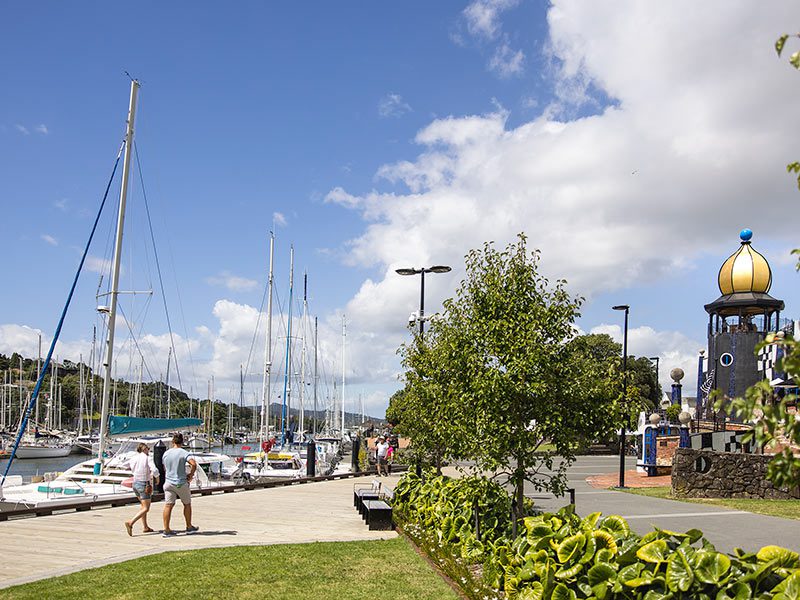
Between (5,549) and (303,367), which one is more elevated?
(303,367)

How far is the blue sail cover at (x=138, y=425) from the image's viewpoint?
26188 millimetres

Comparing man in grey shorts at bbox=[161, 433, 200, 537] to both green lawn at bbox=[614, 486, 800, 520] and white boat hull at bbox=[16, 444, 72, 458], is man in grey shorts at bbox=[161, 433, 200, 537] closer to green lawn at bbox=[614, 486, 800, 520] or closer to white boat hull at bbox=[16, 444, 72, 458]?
green lawn at bbox=[614, 486, 800, 520]

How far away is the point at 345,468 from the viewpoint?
128 ft

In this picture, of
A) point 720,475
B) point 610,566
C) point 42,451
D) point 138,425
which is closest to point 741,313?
point 720,475

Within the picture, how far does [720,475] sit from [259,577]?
16.9m

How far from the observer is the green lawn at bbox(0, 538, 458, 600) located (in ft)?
27.3

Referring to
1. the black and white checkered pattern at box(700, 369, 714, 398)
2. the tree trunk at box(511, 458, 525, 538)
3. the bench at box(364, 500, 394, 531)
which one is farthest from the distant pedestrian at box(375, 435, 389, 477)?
the black and white checkered pattern at box(700, 369, 714, 398)

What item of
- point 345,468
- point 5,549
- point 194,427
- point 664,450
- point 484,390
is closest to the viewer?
point 484,390

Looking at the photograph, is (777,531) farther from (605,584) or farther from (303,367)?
(303,367)

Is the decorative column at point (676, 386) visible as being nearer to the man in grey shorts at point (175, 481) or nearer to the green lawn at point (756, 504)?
the green lawn at point (756, 504)

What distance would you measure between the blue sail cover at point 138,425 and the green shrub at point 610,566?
1905cm

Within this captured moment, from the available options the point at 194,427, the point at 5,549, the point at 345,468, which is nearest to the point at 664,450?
the point at 345,468

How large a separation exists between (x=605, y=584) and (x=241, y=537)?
8.17 m

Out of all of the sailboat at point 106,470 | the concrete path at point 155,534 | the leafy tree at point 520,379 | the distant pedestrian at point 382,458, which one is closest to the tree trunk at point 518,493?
the leafy tree at point 520,379
